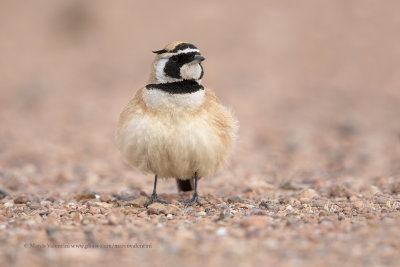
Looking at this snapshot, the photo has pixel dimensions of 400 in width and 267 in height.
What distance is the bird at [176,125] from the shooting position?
604cm

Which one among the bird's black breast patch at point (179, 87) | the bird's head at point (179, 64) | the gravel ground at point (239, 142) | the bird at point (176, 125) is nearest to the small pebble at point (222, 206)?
the gravel ground at point (239, 142)

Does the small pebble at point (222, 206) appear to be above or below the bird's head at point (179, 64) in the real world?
below

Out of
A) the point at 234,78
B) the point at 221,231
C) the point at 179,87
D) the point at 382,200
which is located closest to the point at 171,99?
the point at 179,87

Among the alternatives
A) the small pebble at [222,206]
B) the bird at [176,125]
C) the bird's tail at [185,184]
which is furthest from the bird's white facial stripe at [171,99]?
the bird's tail at [185,184]

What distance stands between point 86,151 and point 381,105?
26.3 ft

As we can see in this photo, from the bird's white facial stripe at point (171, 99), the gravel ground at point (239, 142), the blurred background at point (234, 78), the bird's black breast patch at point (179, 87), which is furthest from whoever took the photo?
the blurred background at point (234, 78)

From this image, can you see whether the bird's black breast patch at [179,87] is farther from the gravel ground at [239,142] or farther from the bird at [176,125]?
the gravel ground at [239,142]

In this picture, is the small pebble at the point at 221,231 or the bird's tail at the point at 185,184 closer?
the small pebble at the point at 221,231

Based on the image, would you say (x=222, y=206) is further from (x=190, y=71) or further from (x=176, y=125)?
(x=190, y=71)

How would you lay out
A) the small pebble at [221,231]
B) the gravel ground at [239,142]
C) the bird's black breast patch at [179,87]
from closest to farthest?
1. the gravel ground at [239,142]
2. the small pebble at [221,231]
3. the bird's black breast patch at [179,87]

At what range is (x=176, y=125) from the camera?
19.9 ft

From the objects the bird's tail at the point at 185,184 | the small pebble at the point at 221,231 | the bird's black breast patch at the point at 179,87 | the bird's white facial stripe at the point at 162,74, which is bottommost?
the bird's tail at the point at 185,184

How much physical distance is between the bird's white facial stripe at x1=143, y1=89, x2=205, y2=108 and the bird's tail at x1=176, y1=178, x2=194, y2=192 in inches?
58.0

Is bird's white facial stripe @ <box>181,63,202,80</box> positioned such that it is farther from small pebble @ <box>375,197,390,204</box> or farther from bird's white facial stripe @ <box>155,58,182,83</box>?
small pebble @ <box>375,197,390,204</box>
